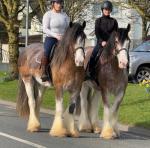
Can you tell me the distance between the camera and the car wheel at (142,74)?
22.9 metres

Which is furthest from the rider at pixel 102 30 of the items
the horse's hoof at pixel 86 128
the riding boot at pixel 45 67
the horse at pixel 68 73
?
the horse's hoof at pixel 86 128

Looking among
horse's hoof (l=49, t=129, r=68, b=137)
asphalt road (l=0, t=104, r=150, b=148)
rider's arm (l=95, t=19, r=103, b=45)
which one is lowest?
asphalt road (l=0, t=104, r=150, b=148)

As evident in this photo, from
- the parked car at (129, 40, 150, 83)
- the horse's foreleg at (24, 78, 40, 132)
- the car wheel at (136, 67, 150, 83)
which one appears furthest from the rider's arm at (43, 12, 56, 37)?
the car wheel at (136, 67, 150, 83)

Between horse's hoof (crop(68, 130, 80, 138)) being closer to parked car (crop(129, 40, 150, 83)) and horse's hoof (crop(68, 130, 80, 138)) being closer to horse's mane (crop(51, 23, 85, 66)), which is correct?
horse's mane (crop(51, 23, 85, 66))

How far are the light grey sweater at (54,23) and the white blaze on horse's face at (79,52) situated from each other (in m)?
0.78

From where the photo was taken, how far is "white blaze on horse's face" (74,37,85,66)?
417 inches

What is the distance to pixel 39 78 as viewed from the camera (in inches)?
464

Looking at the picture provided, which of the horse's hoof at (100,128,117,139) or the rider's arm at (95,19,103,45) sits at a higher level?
the rider's arm at (95,19,103,45)

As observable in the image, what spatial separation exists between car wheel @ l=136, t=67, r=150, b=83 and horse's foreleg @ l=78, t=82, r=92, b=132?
1105cm

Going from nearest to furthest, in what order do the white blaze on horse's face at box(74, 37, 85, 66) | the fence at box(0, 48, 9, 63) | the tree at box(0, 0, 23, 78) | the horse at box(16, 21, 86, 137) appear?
the white blaze on horse's face at box(74, 37, 85, 66) < the horse at box(16, 21, 86, 137) < the tree at box(0, 0, 23, 78) < the fence at box(0, 48, 9, 63)

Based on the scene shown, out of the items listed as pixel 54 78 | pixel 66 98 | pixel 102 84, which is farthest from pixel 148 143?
pixel 66 98

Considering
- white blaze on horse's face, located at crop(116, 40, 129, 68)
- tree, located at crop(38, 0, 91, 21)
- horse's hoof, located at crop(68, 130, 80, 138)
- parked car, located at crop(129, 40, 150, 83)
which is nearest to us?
white blaze on horse's face, located at crop(116, 40, 129, 68)

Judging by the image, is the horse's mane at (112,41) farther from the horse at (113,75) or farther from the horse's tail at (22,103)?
the horse's tail at (22,103)

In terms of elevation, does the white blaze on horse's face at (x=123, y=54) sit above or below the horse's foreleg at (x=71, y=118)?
above
